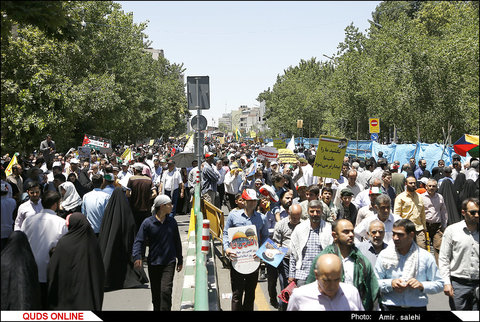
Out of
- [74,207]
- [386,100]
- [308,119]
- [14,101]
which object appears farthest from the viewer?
[308,119]

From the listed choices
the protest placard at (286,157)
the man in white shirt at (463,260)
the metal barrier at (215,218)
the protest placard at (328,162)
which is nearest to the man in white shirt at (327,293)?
the man in white shirt at (463,260)

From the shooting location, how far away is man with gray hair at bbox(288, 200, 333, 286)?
251 inches

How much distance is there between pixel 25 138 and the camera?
725 inches

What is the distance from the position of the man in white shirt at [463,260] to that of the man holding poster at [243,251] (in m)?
2.29

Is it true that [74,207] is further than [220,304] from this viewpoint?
Yes

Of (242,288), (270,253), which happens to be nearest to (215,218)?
(242,288)

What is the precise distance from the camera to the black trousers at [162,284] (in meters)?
7.31

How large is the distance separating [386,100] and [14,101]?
2256cm

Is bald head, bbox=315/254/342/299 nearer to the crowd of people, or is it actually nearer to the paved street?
the crowd of people

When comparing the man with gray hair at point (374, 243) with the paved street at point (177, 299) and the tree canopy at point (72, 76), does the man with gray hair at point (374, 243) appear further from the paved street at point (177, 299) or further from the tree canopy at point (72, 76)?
the tree canopy at point (72, 76)

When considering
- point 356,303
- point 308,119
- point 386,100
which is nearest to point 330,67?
point 308,119

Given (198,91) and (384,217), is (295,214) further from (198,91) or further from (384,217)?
(198,91)

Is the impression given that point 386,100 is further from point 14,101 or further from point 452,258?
point 452,258

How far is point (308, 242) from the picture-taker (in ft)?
21.0
